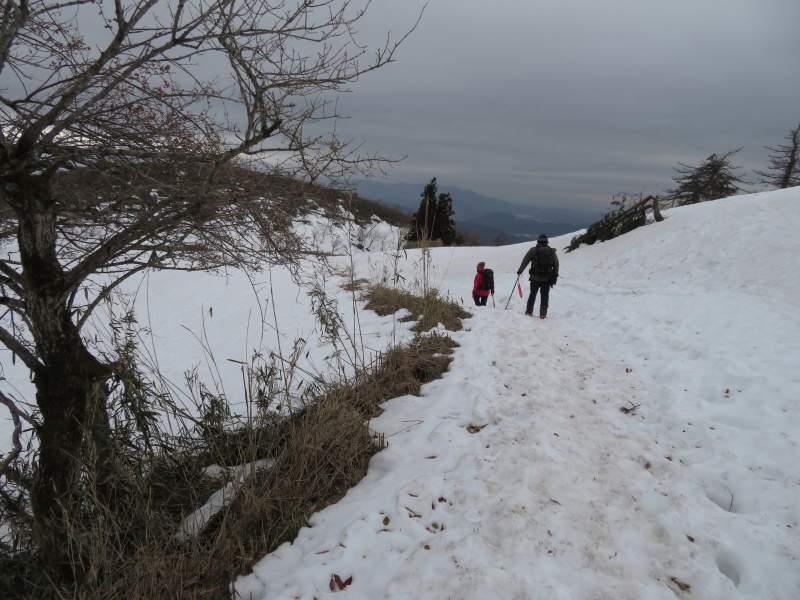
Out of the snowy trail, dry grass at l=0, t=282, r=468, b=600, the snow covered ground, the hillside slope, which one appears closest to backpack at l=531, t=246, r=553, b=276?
the snow covered ground

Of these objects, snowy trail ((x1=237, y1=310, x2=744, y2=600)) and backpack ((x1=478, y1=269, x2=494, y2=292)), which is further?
backpack ((x1=478, y1=269, x2=494, y2=292))

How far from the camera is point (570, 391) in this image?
4.11 m

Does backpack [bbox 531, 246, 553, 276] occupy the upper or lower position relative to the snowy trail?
upper

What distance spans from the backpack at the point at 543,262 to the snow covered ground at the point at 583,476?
1.80 m

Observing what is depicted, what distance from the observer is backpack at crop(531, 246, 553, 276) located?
797 cm

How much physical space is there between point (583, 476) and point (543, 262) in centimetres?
581

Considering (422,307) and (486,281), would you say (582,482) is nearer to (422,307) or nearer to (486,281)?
(422,307)

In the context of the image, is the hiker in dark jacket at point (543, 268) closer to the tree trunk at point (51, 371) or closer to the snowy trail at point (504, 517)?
the snowy trail at point (504, 517)

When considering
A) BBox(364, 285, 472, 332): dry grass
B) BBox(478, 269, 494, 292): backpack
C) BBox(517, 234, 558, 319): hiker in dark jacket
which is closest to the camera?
BBox(364, 285, 472, 332): dry grass

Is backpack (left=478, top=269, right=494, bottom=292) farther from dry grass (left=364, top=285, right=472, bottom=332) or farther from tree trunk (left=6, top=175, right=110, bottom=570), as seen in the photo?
tree trunk (left=6, top=175, right=110, bottom=570)

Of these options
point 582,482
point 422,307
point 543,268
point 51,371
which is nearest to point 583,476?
point 582,482

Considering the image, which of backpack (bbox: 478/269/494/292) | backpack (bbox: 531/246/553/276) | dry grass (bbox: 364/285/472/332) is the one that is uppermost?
backpack (bbox: 531/246/553/276)

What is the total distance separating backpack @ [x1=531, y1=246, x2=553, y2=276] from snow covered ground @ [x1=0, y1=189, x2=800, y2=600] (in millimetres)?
1801

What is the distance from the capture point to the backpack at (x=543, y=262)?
797 centimetres
